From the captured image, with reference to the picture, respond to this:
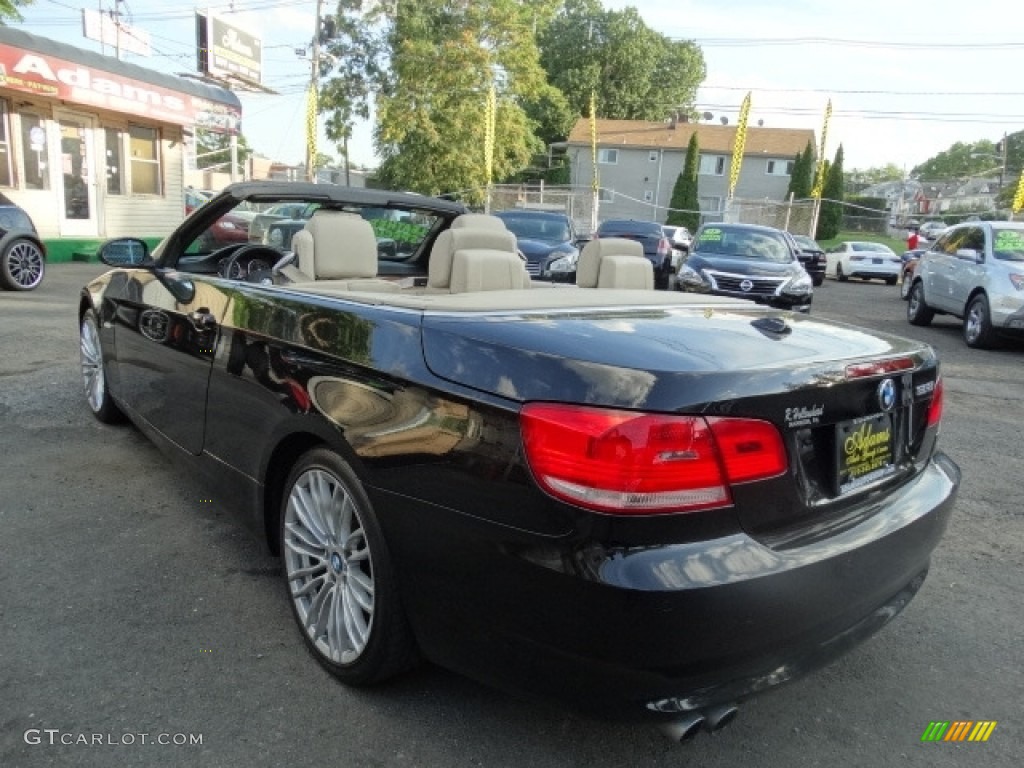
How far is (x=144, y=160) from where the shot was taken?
17.2 meters

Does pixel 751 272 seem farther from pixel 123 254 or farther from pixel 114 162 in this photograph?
pixel 114 162

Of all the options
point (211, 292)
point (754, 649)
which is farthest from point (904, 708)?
→ point (211, 292)

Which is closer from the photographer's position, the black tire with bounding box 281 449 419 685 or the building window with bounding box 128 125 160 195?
the black tire with bounding box 281 449 419 685

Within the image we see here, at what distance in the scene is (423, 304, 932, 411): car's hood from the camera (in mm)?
1756

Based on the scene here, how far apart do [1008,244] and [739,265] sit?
3432 millimetres

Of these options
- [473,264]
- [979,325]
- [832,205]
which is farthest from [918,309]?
[832,205]

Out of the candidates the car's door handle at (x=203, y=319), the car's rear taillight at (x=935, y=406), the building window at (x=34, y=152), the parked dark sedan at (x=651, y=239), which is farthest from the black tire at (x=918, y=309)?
the building window at (x=34, y=152)

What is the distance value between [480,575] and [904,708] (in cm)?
156

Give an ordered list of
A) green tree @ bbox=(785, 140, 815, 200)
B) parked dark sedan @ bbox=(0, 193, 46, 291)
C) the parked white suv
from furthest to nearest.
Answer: green tree @ bbox=(785, 140, 815, 200)
parked dark sedan @ bbox=(0, 193, 46, 291)
the parked white suv

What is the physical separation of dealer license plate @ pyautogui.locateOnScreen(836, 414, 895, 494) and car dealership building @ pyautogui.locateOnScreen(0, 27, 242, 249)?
15.5 m

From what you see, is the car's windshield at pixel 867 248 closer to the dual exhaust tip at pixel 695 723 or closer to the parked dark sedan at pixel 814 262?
the parked dark sedan at pixel 814 262

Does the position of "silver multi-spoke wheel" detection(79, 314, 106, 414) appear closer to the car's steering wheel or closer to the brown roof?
the car's steering wheel

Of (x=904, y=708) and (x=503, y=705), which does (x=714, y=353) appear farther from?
(x=904, y=708)

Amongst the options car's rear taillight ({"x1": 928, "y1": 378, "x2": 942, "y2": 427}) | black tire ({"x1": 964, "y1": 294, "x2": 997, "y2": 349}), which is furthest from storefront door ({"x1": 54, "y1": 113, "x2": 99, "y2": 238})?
car's rear taillight ({"x1": 928, "y1": 378, "x2": 942, "y2": 427})
